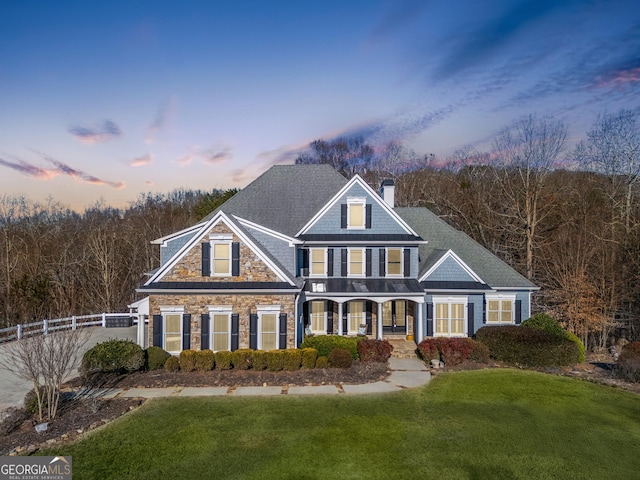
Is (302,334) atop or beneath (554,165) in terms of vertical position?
beneath

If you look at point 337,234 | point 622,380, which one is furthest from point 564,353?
point 337,234

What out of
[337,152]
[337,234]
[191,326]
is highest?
[337,152]

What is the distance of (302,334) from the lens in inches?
799

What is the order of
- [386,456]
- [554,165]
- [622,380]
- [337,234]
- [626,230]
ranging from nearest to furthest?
[386,456], [622,380], [337,234], [626,230], [554,165]

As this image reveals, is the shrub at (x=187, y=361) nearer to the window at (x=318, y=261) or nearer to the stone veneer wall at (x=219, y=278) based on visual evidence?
the stone veneer wall at (x=219, y=278)

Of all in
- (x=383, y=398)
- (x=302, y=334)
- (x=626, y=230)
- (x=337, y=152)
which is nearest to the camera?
(x=383, y=398)

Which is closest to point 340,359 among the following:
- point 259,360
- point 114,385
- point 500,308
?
point 259,360

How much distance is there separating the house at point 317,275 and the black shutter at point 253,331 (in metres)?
0.04

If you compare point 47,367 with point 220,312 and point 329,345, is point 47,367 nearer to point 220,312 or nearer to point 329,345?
point 220,312

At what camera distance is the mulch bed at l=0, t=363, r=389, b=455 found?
1032 cm

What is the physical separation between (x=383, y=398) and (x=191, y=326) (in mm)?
8798

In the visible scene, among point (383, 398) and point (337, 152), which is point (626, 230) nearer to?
point (383, 398)

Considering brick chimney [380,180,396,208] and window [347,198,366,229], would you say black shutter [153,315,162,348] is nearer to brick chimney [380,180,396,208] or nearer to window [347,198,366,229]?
window [347,198,366,229]

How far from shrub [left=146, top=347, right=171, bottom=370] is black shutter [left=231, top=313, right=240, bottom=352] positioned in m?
2.68
